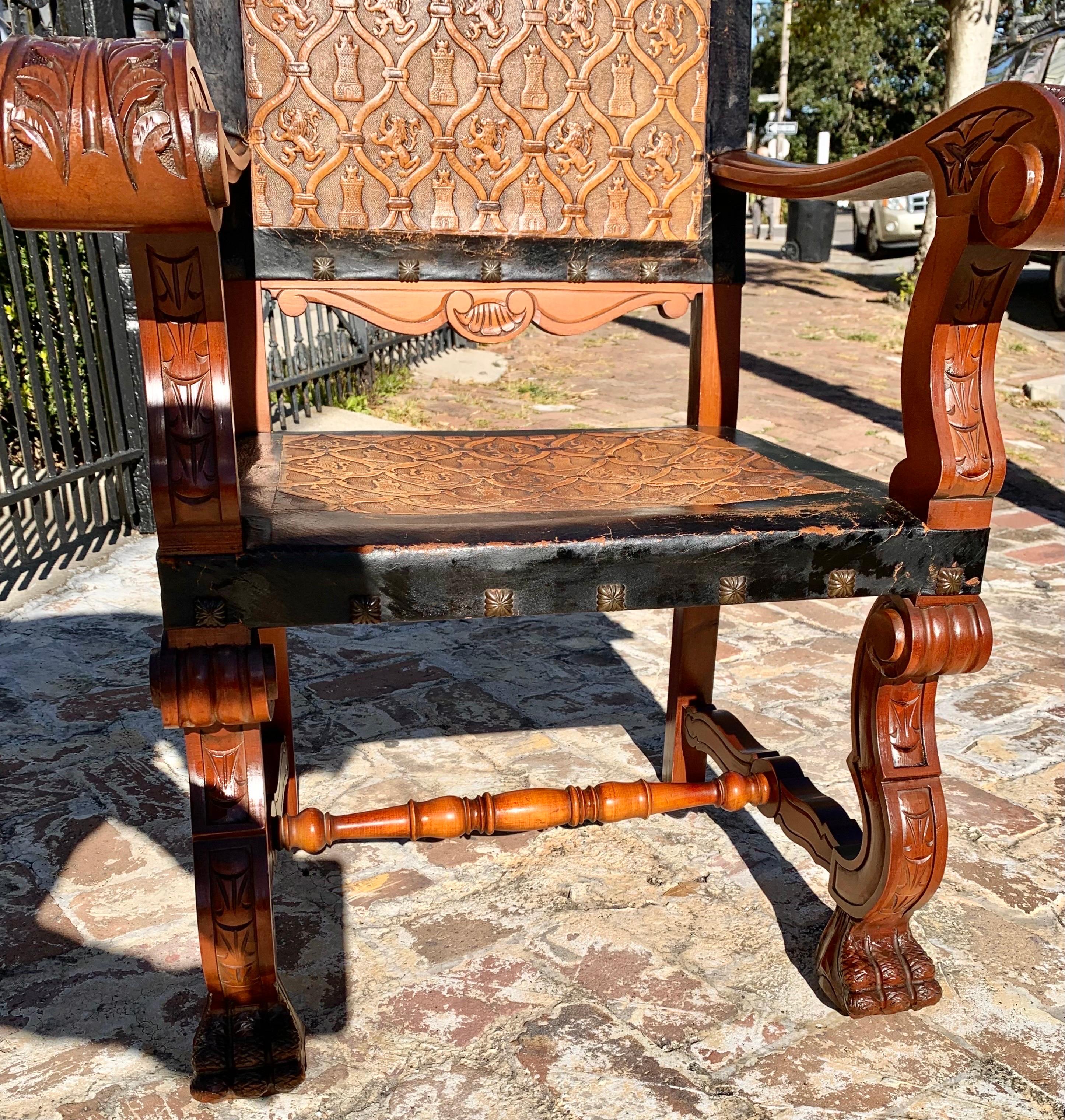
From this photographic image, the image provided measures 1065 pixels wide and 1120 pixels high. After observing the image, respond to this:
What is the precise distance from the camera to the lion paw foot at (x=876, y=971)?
143cm

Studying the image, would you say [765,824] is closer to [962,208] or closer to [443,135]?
[962,208]

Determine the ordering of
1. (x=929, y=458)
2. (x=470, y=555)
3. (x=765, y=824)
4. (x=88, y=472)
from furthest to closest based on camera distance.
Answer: (x=88, y=472) < (x=765, y=824) < (x=929, y=458) < (x=470, y=555)

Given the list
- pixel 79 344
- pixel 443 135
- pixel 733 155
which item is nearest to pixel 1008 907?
pixel 733 155

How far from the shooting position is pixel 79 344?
3820 mm

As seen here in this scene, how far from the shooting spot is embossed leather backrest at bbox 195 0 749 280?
1.60 m

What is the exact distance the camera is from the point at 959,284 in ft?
3.98

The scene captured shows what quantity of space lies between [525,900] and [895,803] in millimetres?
629

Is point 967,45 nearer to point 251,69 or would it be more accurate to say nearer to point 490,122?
point 490,122

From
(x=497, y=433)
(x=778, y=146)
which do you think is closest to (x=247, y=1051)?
(x=497, y=433)

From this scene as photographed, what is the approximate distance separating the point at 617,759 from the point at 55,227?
1.56 meters

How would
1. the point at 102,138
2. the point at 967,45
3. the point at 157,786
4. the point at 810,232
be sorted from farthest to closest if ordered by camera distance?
the point at 810,232, the point at 967,45, the point at 157,786, the point at 102,138

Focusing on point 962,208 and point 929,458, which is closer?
point 962,208

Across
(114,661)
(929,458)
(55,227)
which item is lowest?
(114,661)

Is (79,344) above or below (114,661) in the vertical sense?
above
